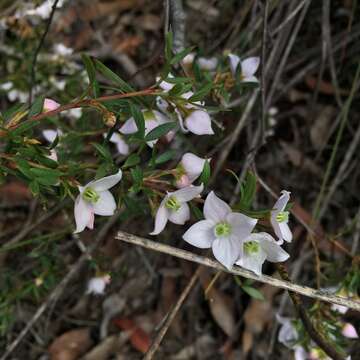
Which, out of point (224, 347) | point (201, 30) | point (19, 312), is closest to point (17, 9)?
point (201, 30)

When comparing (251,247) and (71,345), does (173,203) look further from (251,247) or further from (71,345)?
(71,345)

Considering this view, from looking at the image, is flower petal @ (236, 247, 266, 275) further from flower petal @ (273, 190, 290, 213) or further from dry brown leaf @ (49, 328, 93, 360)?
dry brown leaf @ (49, 328, 93, 360)

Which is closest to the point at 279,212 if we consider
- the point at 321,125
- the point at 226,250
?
the point at 226,250

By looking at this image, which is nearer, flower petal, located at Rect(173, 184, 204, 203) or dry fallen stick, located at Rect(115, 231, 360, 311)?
flower petal, located at Rect(173, 184, 204, 203)

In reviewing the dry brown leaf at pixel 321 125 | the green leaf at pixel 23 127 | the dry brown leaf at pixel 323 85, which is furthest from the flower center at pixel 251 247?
the dry brown leaf at pixel 323 85

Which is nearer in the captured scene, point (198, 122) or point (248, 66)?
point (198, 122)

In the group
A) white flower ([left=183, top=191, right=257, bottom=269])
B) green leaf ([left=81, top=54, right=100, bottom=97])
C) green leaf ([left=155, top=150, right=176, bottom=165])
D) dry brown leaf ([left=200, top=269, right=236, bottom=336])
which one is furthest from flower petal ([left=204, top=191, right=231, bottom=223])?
dry brown leaf ([left=200, top=269, right=236, bottom=336])
